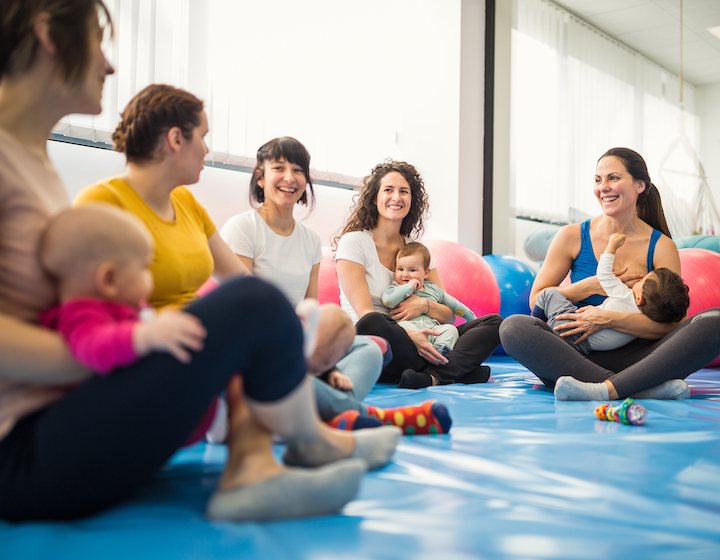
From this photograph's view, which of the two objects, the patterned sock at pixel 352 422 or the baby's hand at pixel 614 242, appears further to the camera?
the baby's hand at pixel 614 242

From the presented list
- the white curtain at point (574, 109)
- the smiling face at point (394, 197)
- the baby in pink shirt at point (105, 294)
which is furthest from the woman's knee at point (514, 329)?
the white curtain at point (574, 109)

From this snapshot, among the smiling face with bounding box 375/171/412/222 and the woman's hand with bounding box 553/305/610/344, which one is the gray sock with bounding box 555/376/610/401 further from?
the smiling face with bounding box 375/171/412/222

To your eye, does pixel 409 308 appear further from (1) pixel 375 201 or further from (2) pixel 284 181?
(2) pixel 284 181

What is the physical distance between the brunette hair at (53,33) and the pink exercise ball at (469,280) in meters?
2.65

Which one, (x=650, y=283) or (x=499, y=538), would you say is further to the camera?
(x=650, y=283)

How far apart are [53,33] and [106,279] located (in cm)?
39

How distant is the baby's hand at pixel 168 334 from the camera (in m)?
0.74

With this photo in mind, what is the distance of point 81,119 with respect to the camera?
2.98 metres

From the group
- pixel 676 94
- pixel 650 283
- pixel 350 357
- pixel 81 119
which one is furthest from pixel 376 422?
pixel 676 94

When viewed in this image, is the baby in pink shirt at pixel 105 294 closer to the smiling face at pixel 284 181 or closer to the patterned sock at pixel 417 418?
the patterned sock at pixel 417 418

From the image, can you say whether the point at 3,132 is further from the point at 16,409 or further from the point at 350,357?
the point at 350,357

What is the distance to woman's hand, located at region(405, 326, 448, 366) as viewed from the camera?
246 centimetres

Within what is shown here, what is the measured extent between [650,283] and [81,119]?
268 cm

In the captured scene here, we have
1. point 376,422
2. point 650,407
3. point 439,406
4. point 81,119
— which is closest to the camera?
point 376,422
